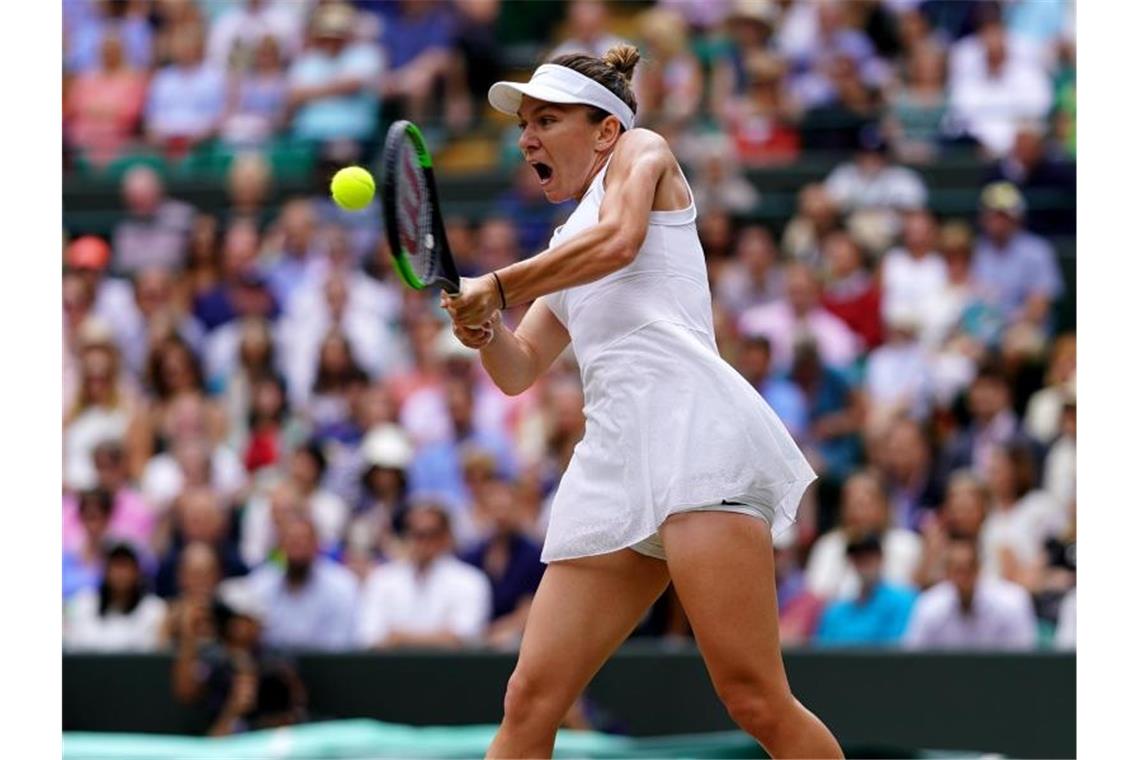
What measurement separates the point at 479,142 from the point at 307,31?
4.87ft

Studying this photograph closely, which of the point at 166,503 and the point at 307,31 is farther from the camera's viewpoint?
the point at 307,31

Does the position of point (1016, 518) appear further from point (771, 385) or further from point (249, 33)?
point (249, 33)

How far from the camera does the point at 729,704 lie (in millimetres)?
4500

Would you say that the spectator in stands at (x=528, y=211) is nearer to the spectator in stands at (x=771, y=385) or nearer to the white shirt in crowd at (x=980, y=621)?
the spectator in stands at (x=771, y=385)

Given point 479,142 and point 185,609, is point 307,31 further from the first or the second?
point 185,609

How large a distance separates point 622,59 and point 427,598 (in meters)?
4.67

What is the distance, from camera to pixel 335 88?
1304cm

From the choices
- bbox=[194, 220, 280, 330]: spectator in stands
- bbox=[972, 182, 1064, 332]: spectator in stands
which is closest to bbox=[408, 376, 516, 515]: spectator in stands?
bbox=[194, 220, 280, 330]: spectator in stands

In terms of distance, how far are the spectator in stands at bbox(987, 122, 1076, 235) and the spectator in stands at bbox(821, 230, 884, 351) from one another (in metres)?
1.09

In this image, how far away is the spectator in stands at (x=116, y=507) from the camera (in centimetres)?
1000

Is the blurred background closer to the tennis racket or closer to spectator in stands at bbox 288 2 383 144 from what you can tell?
spectator in stands at bbox 288 2 383 144

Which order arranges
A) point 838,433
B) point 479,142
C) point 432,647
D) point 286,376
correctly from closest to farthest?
point 432,647 → point 838,433 → point 286,376 → point 479,142

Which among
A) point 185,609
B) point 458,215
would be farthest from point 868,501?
point 458,215

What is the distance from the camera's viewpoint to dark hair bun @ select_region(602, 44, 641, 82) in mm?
4742
